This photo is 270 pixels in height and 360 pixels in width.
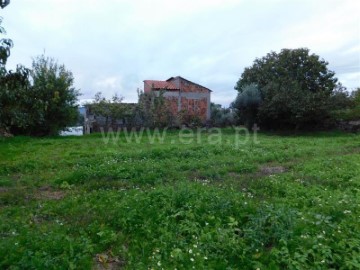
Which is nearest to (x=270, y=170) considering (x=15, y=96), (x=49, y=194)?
(x=49, y=194)

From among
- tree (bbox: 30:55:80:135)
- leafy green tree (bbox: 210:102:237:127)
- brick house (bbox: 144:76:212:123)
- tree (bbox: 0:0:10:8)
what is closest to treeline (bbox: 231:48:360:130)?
leafy green tree (bbox: 210:102:237:127)

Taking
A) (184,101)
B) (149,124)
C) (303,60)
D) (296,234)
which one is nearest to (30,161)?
(296,234)

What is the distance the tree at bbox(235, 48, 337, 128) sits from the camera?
1867 cm

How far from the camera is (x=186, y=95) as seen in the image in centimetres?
2352

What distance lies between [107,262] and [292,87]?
18959 mm

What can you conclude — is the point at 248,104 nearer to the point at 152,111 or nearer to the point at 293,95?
the point at 293,95

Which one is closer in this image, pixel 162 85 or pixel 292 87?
pixel 292 87

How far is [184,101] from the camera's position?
23469mm

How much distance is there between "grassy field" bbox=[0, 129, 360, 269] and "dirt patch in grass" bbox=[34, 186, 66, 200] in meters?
0.02

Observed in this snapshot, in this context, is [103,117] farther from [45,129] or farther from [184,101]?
[184,101]

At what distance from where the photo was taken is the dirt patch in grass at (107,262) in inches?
120

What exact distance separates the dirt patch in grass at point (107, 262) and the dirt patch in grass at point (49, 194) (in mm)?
2320

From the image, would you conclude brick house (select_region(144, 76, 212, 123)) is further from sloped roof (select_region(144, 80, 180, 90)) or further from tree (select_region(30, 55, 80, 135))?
tree (select_region(30, 55, 80, 135))

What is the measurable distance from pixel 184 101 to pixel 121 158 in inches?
604
